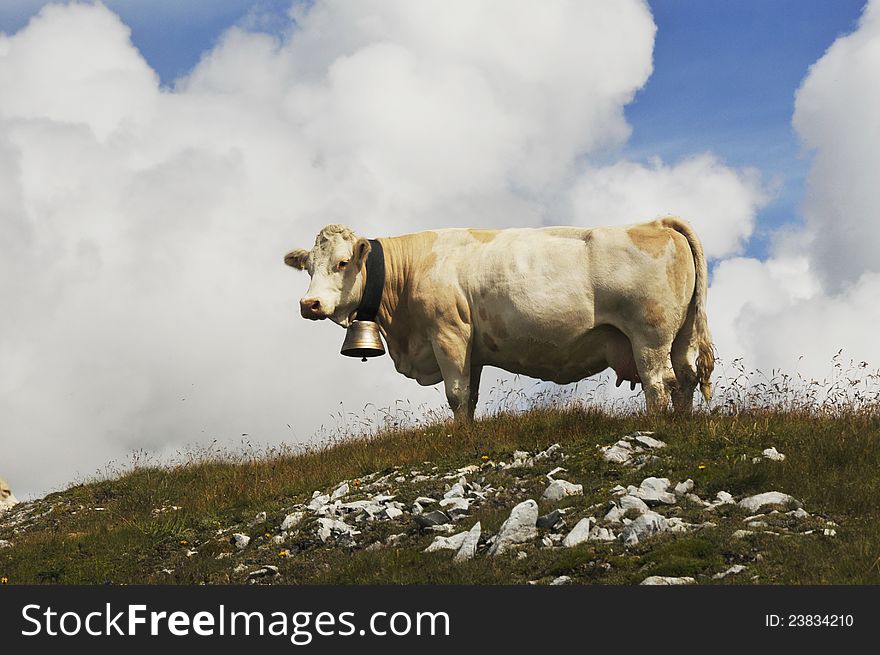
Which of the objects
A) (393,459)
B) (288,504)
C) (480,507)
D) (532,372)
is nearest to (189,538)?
(288,504)

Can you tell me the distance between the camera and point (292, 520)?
13125 mm

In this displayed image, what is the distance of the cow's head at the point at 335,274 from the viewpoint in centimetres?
1706

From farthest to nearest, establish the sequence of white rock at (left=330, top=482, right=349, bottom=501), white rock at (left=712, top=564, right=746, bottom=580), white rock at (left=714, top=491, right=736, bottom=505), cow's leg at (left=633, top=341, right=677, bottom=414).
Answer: cow's leg at (left=633, top=341, right=677, bottom=414) → white rock at (left=330, top=482, right=349, bottom=501) → white rock at (left=714, top=491, right=736, bottom=505) → white rock at (left=712, top=564, right=746, bottom=580)

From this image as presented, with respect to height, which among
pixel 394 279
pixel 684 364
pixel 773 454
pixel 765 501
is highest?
pixel 394 279

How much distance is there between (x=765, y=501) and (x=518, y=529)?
2.39 m

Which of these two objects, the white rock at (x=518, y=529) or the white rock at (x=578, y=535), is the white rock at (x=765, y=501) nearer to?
the white rock at (x=578, y=535)

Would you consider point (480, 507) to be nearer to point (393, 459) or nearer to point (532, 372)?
point (393, 459)

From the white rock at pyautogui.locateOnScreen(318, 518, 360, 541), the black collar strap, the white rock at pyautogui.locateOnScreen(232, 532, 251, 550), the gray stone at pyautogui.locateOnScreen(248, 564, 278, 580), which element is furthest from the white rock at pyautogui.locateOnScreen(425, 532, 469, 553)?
the black collar strap

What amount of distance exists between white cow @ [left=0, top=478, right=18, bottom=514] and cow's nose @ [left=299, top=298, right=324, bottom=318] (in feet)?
28.9

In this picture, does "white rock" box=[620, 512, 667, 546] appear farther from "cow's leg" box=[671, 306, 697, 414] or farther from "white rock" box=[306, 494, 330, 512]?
"cow's leg" box=[671, 306, 697, 414]

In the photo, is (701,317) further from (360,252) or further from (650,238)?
(360,252)

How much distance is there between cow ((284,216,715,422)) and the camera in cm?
1570

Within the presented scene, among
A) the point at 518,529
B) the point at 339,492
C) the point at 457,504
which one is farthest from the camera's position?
the point at 339,492

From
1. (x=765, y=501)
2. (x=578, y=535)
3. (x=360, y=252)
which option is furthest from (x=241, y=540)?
(x=765, y=501)
